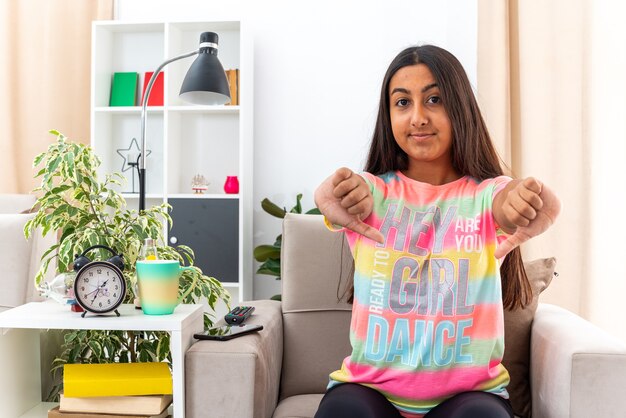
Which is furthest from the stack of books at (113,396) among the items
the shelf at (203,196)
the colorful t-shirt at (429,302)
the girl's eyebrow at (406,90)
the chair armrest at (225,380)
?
the shelf at (203,196)

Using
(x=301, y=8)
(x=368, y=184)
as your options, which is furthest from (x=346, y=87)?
(x=368, y=184)

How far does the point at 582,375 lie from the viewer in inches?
48.7

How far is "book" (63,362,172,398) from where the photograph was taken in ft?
4.67

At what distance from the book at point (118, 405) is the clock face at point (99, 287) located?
0.69ft

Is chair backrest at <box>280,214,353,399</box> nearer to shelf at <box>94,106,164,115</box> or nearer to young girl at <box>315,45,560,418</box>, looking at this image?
young girl at <box>315,45,560,418</box>

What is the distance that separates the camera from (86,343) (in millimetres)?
1670

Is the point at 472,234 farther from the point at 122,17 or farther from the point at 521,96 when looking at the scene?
the point at 122,17

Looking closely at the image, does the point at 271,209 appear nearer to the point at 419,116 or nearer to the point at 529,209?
the point at 419,116

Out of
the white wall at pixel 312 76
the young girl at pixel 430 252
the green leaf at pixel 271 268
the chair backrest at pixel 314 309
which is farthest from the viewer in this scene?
the white wall at pixel 312 76

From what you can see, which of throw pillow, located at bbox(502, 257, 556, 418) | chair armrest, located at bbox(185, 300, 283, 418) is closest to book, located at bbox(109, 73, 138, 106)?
chair armrest, located at bbox(185, 300, 283, 418)

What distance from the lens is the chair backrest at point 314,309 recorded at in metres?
1.79

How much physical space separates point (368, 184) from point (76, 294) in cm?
72

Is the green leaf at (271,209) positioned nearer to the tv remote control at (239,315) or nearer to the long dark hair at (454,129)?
the tv remote control at (239,315)

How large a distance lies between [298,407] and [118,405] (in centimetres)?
45
